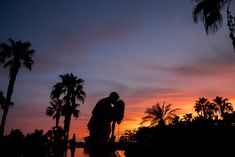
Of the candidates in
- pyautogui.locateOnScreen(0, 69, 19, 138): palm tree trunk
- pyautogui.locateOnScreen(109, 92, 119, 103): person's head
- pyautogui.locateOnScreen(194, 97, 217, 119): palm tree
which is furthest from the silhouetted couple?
pyautogui.locateOnScreen(194, 97, 217, 119): palm tree

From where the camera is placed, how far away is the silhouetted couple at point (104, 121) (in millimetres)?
4910

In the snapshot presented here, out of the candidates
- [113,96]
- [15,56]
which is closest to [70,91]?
[15,56]

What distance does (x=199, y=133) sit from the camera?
7531mm

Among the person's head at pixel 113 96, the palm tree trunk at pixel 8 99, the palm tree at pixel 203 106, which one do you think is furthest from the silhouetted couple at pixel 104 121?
the palm tree at pixel 203 106

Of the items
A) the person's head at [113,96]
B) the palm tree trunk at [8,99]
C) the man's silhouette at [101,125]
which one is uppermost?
the palm tree trunk at [8,99]

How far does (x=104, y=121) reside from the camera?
16.8 feet

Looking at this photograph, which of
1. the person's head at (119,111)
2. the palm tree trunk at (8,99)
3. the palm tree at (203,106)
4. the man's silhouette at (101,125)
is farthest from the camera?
the palm tree at (203,106)

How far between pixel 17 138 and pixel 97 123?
8.72m

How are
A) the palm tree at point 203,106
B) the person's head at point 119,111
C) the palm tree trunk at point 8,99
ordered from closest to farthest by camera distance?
the person's head at point 119,111 → the palm tree trunk at point 8,99 → the palm tree at point 203,106

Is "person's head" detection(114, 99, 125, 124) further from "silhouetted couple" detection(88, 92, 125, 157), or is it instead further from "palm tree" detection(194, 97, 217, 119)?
"palm tree" detection(194, 97, 217, 119)

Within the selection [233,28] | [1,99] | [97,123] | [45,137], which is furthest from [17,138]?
[1,99]

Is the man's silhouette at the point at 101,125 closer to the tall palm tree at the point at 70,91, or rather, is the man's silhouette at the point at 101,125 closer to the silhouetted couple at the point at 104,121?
the silhouetted couple at the point at 104,121

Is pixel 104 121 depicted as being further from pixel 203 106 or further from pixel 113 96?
pixel 203 106

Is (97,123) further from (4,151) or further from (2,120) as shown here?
(2,120)
